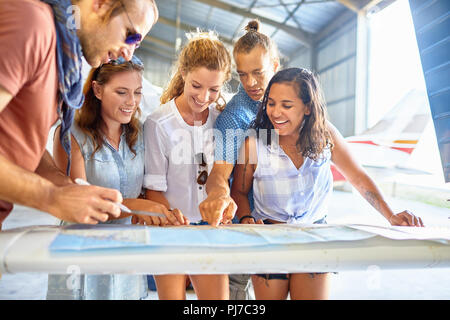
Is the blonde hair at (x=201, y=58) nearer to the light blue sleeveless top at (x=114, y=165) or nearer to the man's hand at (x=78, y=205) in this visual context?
the light blue sleeveless top at (x=114, y=165)

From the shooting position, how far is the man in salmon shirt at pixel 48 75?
502mm

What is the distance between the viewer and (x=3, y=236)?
573 mm

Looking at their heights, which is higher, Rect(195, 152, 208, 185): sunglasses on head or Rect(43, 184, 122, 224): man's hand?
Rect(195, 152, 208, 185): sunglasses on head

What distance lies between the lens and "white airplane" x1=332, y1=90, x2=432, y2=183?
9.67 ft

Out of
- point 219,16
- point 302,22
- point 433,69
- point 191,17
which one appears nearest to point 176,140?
point 433,69

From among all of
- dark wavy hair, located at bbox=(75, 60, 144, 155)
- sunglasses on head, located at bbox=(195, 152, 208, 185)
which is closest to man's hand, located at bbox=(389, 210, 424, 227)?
sunglasses on head, located at bbox=(195, 152, 208, 185)

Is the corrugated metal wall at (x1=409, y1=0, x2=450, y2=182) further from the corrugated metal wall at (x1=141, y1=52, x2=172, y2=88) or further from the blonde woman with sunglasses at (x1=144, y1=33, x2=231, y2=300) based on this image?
the corrugated metal wall at (x1=141, y1=52, x2=172, y2=88)

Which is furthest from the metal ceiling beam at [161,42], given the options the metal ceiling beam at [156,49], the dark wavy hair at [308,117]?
the dark wavy hair at [308,117]

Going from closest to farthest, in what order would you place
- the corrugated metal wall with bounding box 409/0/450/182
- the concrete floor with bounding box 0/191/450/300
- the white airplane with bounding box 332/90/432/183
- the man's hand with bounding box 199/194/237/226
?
the man's hand with bounding box 199/194/237/226, the corrugated metal wall with bounding box 409/0/450/182, the concrete floor with bounding box 0/191/450/300, the white airplane with bounding box 332/90/432/183

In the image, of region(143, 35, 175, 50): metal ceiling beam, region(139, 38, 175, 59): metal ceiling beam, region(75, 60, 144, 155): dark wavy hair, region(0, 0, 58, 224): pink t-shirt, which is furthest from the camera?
region(139, 38, 175, 59): metal ceiling beam

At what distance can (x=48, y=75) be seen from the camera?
57cm

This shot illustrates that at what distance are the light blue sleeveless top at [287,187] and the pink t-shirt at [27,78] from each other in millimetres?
555

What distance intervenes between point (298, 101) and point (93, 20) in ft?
1.90

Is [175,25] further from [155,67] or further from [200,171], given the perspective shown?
[200,171]
